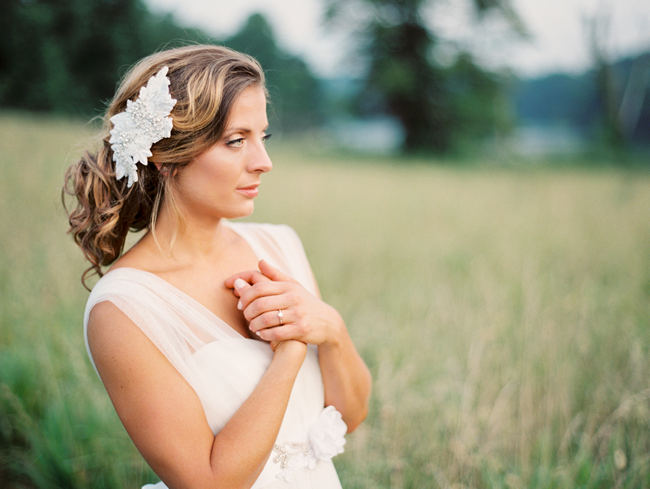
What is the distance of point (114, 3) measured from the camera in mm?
31016

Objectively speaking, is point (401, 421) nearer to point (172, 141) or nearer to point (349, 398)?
point (349, 398)

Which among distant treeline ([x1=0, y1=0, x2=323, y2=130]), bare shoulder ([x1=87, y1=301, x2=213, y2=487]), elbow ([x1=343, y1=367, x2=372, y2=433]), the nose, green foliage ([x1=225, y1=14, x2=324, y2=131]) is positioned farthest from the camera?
green foliage ([x1=225, y1=14, x2=324, y2=131])

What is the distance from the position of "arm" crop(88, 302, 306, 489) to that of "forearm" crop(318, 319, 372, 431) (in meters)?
0.33

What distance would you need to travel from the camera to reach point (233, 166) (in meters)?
1.55

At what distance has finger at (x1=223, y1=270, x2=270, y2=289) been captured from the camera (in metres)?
1.56

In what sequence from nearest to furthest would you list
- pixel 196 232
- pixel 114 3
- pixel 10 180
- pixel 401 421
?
pixel 196 232 → pixel 401 421 → pixel 10 180 → pixel 114 3

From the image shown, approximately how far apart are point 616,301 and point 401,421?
8.98ft

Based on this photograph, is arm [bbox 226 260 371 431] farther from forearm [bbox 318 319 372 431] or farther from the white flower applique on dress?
the white flower applique on dress

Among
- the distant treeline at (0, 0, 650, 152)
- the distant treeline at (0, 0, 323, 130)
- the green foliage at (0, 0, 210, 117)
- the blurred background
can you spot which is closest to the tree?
the distant treeline at (0, 0, 650, 152)

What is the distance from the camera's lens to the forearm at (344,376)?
1.66 m

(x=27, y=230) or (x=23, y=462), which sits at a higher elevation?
(x=27, y=230)

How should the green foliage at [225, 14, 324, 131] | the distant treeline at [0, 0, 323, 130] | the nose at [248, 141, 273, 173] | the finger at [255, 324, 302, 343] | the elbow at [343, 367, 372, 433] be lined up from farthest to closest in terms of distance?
the green foliage at [225, 14, 324, 131]
the distant treeline at [0, 0, 323, 130]
the elbow at [343, 367, 372, 433]
the nose at [248, 141, 273, 173]
the finger at [255, 324, 302, 343]

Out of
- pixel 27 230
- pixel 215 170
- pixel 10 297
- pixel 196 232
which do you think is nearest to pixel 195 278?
pixel 196 232

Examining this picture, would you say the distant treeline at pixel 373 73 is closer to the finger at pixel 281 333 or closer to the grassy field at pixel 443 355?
the grassy field at pixel 443 355
